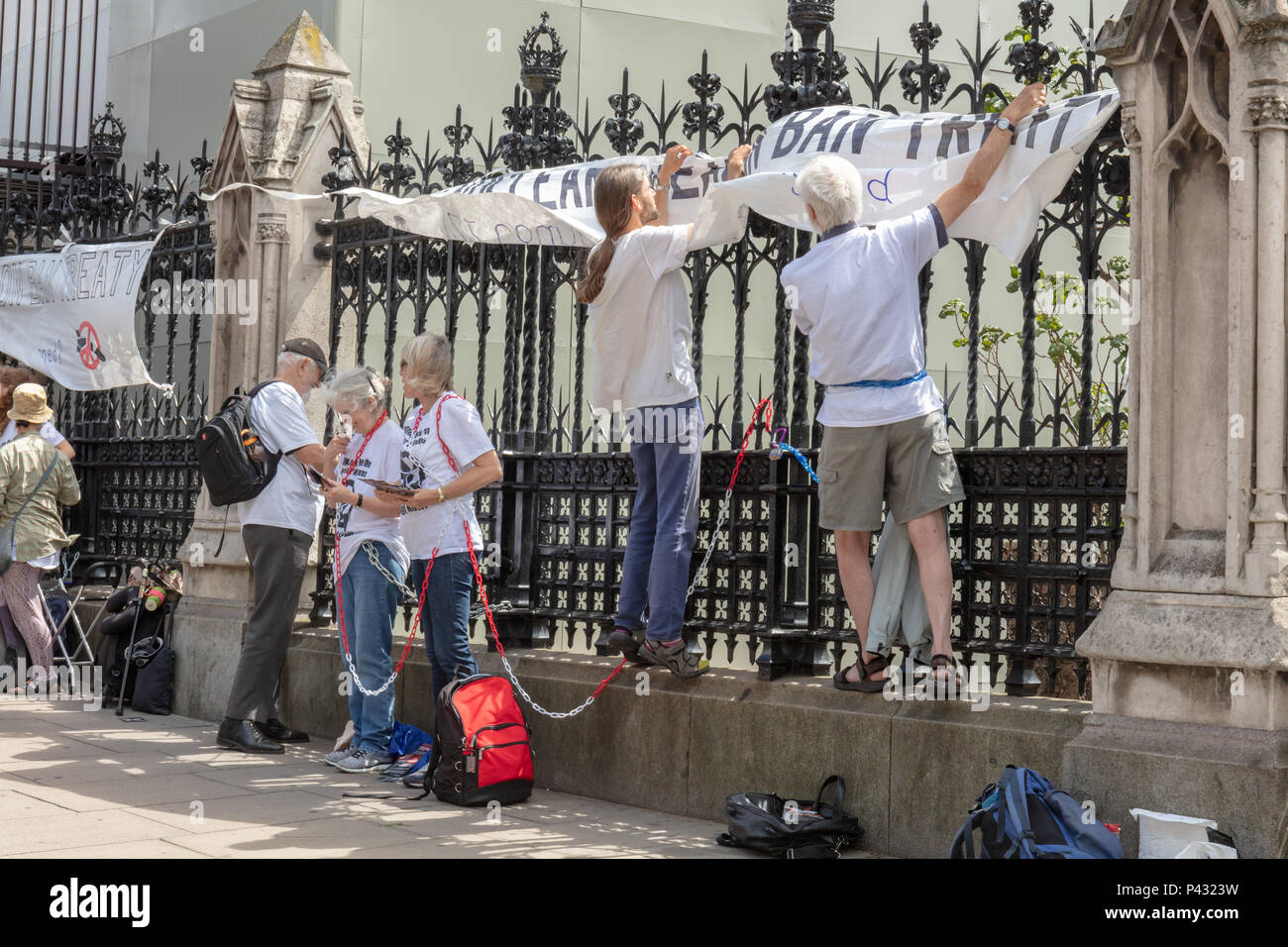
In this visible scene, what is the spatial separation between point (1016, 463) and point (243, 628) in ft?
17.2

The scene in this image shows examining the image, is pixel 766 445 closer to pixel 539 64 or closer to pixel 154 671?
pixel 539 64

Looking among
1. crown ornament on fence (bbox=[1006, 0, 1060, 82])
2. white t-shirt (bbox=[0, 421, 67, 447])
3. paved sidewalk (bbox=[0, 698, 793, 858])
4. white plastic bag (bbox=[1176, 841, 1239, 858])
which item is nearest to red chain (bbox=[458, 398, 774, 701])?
paved sidewalk (bbox=[0, 698, 793, 858])

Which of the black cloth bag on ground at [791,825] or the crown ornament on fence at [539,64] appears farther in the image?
the crown ornament on fence at [539,64]

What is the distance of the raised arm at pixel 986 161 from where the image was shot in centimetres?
579

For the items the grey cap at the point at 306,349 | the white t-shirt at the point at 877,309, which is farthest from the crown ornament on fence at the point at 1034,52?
the grey cap at the point at 306,349

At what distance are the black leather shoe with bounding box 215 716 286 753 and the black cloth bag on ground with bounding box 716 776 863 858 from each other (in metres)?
3.18

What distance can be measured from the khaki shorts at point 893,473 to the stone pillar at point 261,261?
181 inches

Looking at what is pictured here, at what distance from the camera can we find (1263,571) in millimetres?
5145

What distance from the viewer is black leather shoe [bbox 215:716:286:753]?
836cm

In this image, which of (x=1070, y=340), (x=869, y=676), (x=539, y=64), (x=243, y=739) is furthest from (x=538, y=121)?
(x=1070, y=340)

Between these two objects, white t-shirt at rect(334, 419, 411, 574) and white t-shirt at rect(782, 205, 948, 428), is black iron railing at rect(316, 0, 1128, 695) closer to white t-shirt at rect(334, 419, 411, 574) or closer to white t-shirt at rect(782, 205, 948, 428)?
white t-shirt at rect(782, 205, 948, 428)

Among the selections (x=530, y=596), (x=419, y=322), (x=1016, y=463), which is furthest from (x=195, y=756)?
(x=1016, y=463)

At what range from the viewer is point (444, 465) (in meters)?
7.23

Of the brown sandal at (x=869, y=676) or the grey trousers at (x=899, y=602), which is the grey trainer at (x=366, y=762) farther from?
the grey trousers at (x=899, y=602)
